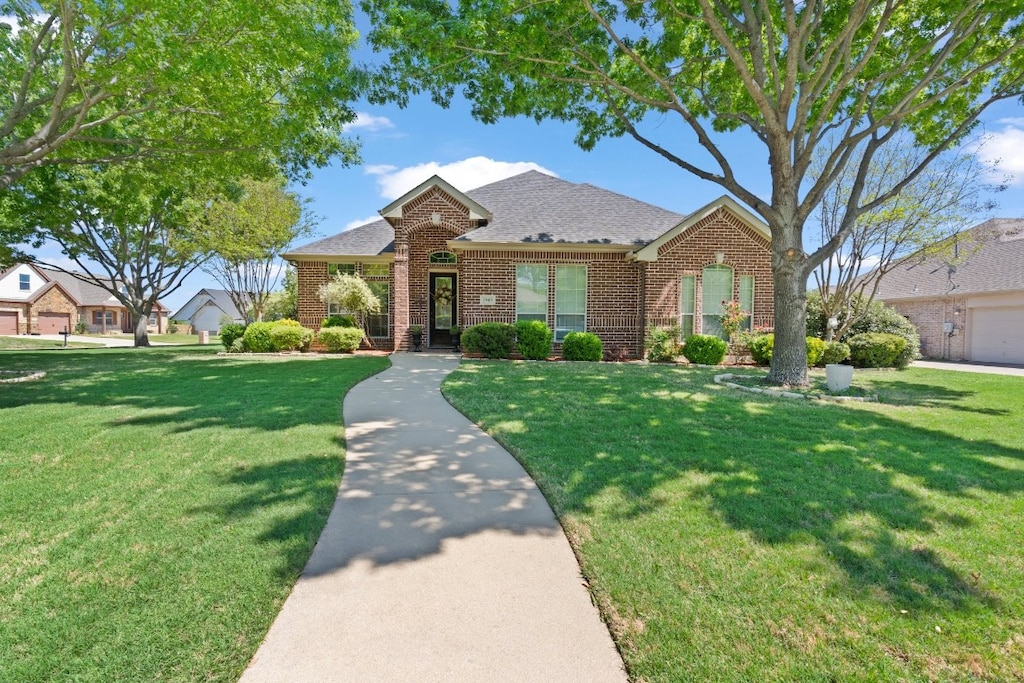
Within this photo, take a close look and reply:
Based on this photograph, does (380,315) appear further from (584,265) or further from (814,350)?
(814,350)

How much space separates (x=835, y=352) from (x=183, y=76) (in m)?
17.0

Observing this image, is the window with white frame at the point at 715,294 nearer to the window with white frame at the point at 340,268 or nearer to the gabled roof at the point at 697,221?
the gabled roof at the point at 697,221

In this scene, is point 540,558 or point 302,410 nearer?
point 540,558

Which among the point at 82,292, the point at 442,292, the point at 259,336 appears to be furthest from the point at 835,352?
the point at 82,292

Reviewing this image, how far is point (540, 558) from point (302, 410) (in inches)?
198

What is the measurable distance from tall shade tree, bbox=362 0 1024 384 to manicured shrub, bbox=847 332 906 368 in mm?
5377

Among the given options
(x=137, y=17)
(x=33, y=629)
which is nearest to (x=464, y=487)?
(x=33, y=629)

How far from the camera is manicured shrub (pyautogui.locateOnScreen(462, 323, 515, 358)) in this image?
1364cm

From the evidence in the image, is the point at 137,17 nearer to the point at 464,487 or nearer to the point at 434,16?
the point at 434,16

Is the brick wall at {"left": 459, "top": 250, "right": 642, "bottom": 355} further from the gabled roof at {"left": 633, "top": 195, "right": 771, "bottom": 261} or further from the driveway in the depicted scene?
the driveway

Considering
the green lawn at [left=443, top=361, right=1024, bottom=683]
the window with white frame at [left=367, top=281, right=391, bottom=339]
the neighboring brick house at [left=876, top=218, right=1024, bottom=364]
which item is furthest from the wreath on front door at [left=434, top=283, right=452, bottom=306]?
the neighboring brick house at [left=876, top=218, right=1024, bottom=364]

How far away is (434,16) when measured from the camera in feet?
26.0

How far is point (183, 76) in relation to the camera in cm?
771

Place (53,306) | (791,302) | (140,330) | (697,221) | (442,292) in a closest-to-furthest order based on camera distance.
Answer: (791,302), (697,221), (442,292), (140,330), (53,306)
